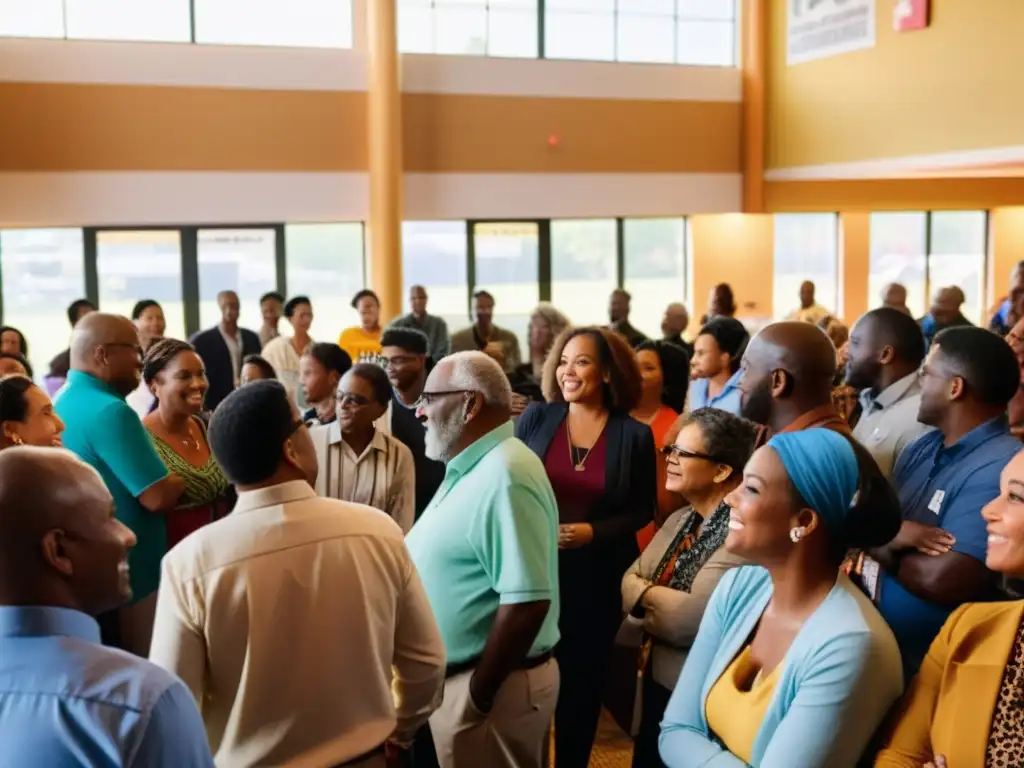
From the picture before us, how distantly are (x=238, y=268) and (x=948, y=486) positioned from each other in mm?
9670

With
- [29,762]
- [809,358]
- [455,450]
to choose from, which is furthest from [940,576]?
[29,762]

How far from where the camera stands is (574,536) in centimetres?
341

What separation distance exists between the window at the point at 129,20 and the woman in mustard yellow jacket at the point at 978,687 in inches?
410

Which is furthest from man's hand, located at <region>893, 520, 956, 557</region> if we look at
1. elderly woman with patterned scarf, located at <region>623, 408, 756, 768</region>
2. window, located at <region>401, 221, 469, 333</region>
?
window, located at <region>401, 221, 469, 333</region>

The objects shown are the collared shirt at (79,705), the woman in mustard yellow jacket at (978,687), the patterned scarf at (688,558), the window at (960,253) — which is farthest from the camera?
the window at (960,253)

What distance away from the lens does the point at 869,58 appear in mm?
12070

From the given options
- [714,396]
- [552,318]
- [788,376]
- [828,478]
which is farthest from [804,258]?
[828,478]

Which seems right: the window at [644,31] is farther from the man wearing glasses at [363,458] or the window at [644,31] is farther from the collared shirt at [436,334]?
the man wearing glasses at [363,458]

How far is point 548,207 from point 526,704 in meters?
10.3

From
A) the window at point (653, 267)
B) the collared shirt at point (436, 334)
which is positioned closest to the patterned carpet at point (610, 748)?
the collared shirt at point (436, 334)

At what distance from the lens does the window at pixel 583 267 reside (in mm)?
13156

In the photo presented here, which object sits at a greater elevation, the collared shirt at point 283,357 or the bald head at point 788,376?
the bald head at point 788,376

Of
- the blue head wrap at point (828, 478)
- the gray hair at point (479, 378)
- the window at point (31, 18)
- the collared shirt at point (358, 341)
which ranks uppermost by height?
the window at point (31, 18)

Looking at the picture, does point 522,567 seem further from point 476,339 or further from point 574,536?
point 476,339
